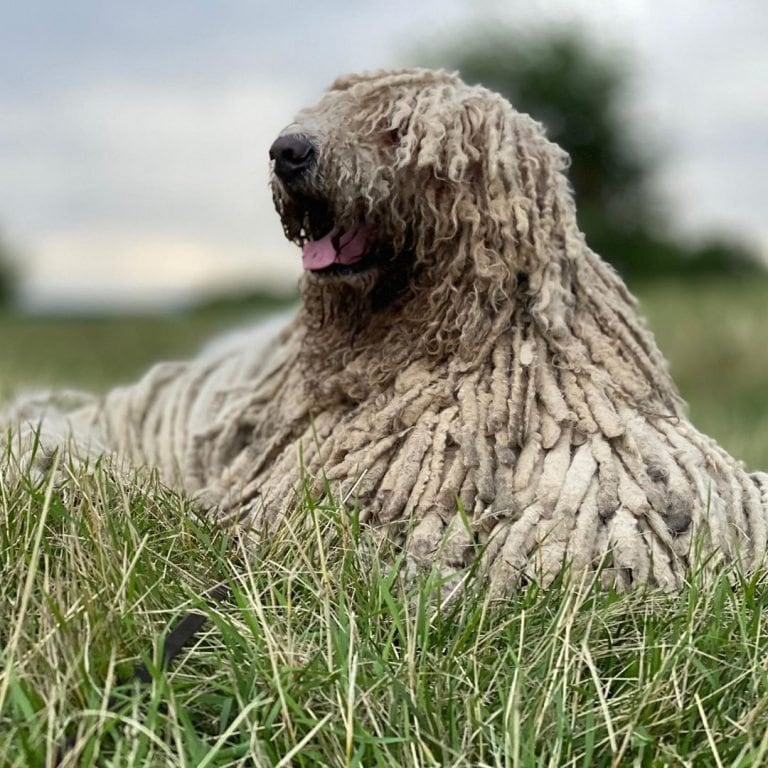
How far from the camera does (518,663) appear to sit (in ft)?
7.30

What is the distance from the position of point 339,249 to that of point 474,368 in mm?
420

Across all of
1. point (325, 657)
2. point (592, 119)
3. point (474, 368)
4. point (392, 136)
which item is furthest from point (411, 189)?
point (592, 119)

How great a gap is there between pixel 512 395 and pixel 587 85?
556 inches

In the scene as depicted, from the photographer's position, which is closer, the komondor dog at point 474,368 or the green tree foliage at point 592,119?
the komondor dog at point 474,368

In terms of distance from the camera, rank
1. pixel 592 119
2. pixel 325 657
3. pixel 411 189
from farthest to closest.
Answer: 1. pixel 592 119
2. pixel 411 189
3. pixel 325 657

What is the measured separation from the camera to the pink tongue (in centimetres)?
286

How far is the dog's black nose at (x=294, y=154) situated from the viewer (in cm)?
271

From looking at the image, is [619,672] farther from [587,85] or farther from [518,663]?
[587,85]

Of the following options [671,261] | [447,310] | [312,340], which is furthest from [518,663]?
[671,261]

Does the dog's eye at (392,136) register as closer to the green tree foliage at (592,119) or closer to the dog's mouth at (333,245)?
the dog's mouth at (333,245)

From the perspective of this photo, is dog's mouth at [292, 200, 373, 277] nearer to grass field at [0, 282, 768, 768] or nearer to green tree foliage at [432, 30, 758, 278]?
grass field at [0, 282, 768, 768]

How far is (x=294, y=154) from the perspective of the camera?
2.71 meters

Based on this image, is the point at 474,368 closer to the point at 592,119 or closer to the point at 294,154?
the point at 294,154

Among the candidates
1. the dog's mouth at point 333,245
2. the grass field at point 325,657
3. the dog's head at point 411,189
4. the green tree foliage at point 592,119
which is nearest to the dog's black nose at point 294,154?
the dog's head at point 411,189
